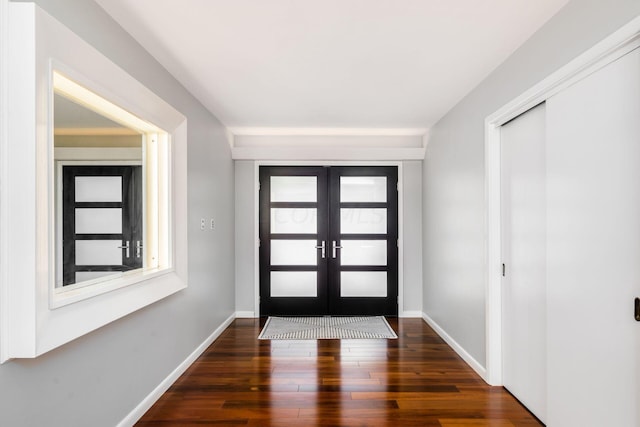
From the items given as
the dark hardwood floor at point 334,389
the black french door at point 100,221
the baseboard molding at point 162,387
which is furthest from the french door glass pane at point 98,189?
the dark hardwood floor at point 334,389

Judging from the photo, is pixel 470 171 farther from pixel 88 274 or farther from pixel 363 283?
pixel 88 274

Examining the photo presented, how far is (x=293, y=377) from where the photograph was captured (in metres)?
3.05

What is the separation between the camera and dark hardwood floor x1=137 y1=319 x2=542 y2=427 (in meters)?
2.42

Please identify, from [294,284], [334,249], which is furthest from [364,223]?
[294,284]

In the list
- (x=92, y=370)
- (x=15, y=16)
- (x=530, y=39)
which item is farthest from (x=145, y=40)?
(x=530, y=39)

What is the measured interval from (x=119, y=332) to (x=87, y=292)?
46 cm

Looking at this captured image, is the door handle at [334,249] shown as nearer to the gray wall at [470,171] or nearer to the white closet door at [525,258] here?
the gray wall at [470,171]

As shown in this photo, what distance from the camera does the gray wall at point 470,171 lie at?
189 centimetres

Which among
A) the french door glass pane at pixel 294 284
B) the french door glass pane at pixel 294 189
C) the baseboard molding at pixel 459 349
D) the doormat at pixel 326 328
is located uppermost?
the french door glass pane at pixel 294 189

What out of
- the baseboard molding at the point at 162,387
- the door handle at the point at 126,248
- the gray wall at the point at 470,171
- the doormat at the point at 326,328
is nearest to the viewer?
the gray wall at the point at 470,171

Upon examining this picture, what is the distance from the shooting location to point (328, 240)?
5.04 m

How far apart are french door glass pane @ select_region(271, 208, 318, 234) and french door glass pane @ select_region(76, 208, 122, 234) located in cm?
275

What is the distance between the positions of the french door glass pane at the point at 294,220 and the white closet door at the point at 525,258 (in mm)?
2689

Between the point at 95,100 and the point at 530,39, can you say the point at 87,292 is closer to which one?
the point at 95,100
